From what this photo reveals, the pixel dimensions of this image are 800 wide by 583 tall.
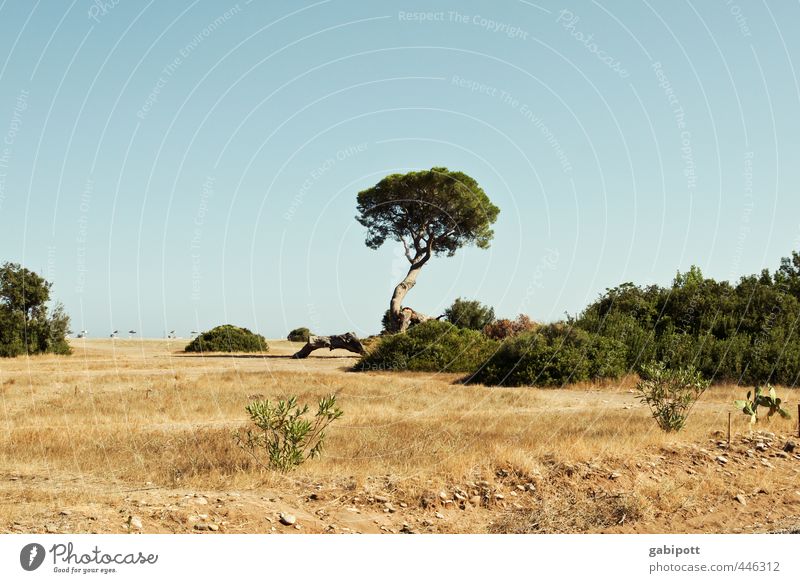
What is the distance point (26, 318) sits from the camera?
163 feet

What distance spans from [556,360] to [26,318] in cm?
3805

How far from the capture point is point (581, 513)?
10570mm

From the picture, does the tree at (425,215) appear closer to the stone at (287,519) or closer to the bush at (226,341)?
the bush at (226,341)

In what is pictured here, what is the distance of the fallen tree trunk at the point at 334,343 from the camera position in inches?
1893

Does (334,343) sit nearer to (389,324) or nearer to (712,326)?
(389,324)

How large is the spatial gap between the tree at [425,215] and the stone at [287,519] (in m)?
41.2

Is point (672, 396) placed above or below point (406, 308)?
below

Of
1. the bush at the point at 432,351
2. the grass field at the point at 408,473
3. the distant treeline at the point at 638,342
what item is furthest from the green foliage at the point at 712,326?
the grass field at the point at 408,473

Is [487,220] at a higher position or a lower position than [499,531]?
higher

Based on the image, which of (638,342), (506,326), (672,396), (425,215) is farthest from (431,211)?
(672,396)

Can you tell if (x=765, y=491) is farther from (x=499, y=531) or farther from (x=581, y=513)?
(x=499, y=531)

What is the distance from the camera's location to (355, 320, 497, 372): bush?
34.9 m
